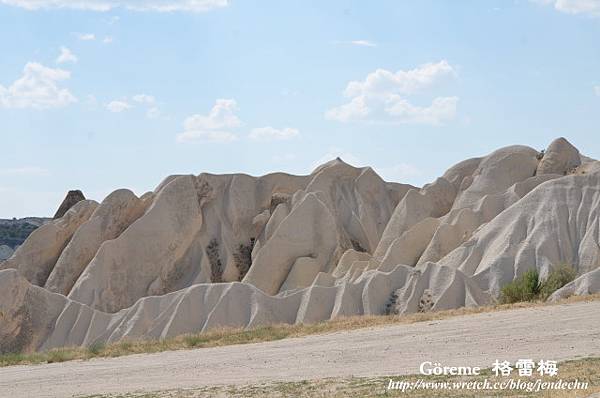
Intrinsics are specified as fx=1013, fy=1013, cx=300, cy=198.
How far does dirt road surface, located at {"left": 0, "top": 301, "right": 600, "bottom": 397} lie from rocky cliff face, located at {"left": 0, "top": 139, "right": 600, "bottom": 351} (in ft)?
37.5

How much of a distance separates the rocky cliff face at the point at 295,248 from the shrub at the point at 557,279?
1.52 meters

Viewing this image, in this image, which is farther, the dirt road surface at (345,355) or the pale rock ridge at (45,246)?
the pale rock ridge at (45,246)

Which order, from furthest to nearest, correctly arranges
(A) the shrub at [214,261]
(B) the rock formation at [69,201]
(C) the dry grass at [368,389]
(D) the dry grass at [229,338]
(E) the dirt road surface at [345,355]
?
(B) the rock formation at [69,201], (A) the shrub at [214,261], (D) the dry grass at [229,338], (E) the dirt road surface at [345,355], (C) the dry grass at [368,389]

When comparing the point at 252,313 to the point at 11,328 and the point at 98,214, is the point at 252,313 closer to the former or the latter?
the point at 11,328

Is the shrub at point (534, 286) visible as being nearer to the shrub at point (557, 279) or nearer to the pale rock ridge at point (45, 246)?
the shrub at point (557, 279)

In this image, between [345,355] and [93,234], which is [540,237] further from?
[93,234]

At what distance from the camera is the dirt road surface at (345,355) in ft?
65.1

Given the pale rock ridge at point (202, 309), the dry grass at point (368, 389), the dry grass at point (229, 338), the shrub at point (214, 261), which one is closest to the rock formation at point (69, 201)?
the shrub at point (214, 261)

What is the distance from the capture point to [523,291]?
1410 inches

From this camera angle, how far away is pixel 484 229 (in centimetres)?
4772

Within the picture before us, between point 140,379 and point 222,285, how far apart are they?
22.7 metres

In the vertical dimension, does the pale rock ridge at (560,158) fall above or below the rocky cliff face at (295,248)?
above

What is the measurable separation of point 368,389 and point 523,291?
66.9 ft

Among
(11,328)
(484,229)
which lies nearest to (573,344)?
(484,229)
